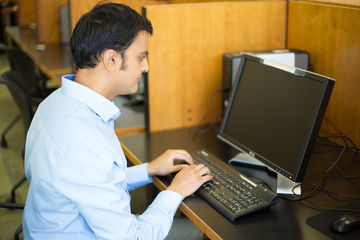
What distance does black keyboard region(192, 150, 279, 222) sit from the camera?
1298 millimetres

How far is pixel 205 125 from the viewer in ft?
6.86

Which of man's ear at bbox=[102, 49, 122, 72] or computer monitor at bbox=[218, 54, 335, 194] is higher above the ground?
man's ear at bbox=[102, 49, 122, 72]

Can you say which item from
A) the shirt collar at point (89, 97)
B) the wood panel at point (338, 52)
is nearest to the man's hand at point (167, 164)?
the shirt collar at point (89, 97)

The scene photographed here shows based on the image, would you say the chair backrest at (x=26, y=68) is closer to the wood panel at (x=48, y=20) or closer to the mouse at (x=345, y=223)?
the wood panel at (x=48, y=20)

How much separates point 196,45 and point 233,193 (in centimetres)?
81

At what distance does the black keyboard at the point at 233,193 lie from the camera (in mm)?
1298

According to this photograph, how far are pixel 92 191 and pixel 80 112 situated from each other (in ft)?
0.71

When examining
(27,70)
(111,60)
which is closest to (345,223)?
(111,60)

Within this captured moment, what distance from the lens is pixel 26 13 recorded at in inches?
193

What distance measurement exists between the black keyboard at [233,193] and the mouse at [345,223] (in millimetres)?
191

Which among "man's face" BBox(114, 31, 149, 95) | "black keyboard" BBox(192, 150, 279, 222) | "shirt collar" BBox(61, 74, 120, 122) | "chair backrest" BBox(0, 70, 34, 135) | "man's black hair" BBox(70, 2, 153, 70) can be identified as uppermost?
"man's black hair" BBox(70, 2, 153, 70)

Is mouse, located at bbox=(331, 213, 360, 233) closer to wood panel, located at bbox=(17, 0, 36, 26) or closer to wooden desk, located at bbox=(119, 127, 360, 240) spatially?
wooden desk, located at bbox=(119, 127, 360, 240)

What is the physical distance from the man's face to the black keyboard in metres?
0.40

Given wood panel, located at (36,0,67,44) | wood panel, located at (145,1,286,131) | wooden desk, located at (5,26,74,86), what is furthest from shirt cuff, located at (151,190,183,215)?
wood panel, located at (36,0,67,44)
